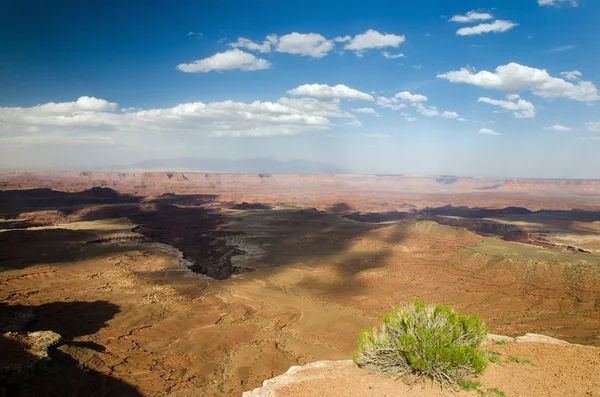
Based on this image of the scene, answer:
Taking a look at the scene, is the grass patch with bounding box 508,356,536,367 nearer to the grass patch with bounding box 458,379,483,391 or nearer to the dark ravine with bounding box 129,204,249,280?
the grass patch with bounding box 458,379,483,391

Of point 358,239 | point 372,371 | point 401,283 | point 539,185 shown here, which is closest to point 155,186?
point 358,239

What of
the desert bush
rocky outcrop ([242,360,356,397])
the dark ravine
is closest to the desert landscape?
the dark ravine

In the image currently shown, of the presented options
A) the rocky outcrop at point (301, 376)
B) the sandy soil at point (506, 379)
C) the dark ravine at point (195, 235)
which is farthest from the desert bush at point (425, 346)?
the dark ravine at point (195, 235)

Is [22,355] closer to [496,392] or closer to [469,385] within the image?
[469,385]

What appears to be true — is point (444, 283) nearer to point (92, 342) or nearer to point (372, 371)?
point (372, 371)

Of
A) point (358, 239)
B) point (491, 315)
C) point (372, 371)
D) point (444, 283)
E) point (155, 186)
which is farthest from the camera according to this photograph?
point (155, 186)

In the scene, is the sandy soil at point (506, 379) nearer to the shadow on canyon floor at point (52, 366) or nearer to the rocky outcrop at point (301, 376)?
the rocky outcrop at point (301, 376)

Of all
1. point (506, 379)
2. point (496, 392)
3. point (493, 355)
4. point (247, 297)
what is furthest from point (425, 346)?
point (247, 297)
